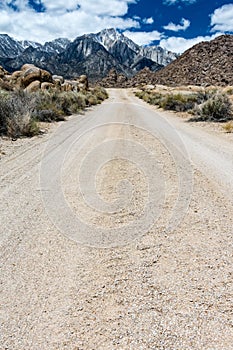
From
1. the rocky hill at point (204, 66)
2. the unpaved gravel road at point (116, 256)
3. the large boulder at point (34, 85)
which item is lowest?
the unpaved gravel road at point (116, 256)

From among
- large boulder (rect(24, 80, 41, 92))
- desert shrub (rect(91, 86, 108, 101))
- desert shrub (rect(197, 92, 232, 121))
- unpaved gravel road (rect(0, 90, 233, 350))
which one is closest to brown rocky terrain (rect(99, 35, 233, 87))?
desert shrub (rect(91, 86, 108, 101))

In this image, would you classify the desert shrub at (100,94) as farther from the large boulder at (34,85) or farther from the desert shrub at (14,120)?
the desert shrub at (14,120)

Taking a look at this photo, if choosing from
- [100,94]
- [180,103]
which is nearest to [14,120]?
[180,103]

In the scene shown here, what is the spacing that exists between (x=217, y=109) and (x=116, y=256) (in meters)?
13.9

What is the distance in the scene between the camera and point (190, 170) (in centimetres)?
695

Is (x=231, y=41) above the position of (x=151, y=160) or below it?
above

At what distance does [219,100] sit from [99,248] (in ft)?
46.2

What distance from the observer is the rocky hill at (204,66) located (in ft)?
200

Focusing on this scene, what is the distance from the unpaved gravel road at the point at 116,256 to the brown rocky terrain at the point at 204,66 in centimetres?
5494

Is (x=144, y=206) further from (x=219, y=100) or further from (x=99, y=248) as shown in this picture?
(x=219, y=100)

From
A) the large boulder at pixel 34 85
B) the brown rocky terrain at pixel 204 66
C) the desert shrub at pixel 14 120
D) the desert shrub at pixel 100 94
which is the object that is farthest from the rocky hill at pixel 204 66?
the desert shrub at pixel 14 120

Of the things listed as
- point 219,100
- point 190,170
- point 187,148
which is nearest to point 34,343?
point 190,170

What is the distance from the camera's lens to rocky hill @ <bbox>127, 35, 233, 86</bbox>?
200ft

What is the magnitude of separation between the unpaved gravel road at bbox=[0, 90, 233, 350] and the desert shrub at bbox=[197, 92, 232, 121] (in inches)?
370
